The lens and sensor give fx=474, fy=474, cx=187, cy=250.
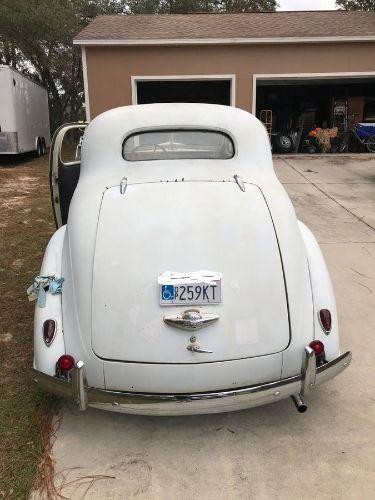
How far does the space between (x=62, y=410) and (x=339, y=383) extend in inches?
76.2

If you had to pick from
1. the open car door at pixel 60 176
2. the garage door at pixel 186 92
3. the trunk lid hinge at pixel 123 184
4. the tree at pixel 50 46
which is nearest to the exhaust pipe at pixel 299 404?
the trunk lid hinge at pixel 123 184

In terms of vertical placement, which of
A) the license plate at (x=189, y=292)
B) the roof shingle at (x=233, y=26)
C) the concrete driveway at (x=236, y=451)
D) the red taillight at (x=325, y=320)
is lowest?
the concrete driveway at (x=236, y=451)

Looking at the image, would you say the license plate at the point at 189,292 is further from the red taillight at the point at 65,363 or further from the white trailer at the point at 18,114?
the white trailer at the point at 18,114

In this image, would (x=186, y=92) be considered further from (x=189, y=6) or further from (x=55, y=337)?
(x=55, y=337)

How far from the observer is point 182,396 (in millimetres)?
2525

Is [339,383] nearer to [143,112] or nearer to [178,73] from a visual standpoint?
[143,112]

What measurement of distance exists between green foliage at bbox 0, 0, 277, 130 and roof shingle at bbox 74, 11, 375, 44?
5911mm

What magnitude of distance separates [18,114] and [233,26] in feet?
25.2

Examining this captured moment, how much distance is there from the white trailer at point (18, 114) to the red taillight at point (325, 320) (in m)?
12.8

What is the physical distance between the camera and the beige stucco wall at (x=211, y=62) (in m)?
14.7

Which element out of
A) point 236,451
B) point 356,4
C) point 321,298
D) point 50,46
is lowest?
point 236,451

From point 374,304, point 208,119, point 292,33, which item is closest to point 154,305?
point 208,119

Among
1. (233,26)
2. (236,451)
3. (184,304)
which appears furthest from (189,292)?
(233,26)

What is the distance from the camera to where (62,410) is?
10.3ft
